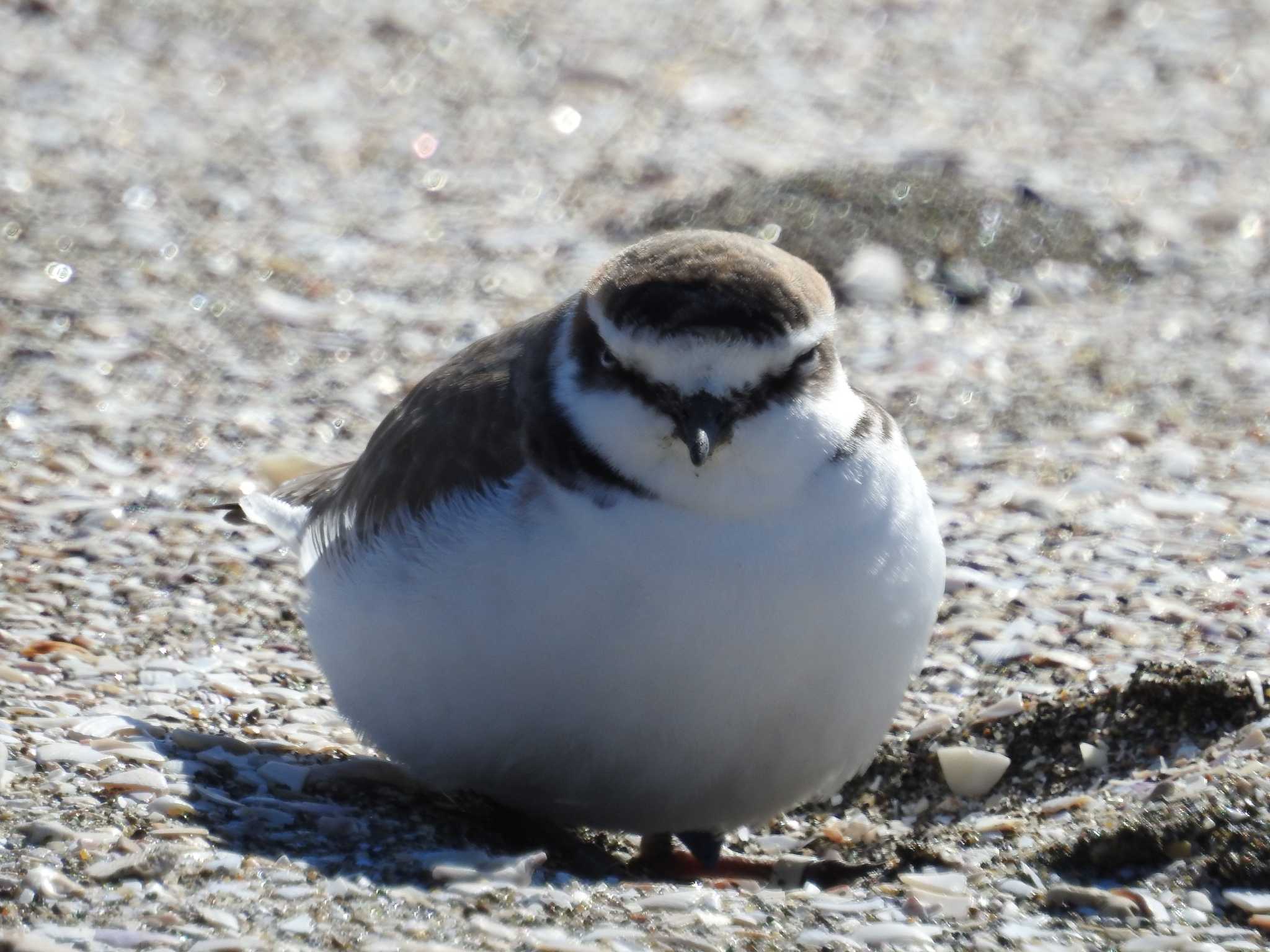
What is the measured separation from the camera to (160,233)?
8.20 metres

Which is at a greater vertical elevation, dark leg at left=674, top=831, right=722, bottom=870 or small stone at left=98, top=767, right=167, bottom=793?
dark leg at left=674, top=831, right=722, bottom=870

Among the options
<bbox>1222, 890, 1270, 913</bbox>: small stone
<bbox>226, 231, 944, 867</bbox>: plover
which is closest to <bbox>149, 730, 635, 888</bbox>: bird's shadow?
<bbox>226, 231, 944, 867</bbox>: plover

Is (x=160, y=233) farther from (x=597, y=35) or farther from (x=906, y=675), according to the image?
(x=906, y=675)

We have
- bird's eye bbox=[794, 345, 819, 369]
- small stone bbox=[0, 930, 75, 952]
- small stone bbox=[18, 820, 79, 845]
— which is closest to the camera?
small stone bbox=[0, 930, 75, 952]

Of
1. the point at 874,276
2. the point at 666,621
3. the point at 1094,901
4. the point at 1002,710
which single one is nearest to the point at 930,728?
the point at 1002,710

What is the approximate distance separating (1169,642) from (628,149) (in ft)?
16.5

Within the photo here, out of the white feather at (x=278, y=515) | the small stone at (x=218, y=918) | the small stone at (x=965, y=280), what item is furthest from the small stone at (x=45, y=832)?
the small stone at (x=965, y=280)

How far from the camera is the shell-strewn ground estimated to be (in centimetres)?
385

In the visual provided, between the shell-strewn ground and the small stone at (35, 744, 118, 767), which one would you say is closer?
the shell-strewn ground

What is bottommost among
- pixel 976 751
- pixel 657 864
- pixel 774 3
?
pixel 657 864

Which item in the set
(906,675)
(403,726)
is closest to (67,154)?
(403,726)

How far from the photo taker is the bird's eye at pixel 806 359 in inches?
156

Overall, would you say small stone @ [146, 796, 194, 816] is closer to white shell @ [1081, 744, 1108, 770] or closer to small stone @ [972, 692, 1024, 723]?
small stone @ [972, 692, 1024, 723]

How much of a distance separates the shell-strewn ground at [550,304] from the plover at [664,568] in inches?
10.7
